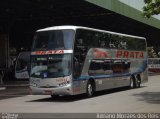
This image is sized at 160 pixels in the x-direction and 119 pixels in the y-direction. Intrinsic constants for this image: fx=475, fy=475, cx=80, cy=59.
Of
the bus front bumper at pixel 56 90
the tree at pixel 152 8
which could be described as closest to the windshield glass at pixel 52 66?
the bus front bumper at pixel 56 90

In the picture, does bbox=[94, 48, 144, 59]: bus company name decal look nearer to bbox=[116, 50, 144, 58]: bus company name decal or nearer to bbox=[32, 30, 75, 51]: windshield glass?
bbox=[116, 50, 144, 58]: bus company name decal

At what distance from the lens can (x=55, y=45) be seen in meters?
21.0

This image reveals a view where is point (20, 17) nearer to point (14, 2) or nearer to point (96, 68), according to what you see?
point (14, 2)

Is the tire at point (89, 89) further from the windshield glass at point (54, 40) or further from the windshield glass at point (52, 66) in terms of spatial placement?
the windshield glass at point (54, 40)

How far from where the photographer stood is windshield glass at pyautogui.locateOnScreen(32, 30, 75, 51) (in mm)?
20875

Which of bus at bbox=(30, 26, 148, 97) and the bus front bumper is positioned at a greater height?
bus at bbox=(30, 26, 148, 97)

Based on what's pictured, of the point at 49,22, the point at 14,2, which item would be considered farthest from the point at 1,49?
the point at 14,2

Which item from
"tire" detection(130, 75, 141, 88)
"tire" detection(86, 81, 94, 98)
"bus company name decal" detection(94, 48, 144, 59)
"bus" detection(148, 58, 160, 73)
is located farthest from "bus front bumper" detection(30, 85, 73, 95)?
"bus" detection(148, 58, 160, 73)

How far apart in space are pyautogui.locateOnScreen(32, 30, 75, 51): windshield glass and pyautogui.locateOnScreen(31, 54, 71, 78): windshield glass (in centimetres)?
49

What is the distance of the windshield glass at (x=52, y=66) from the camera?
20531 mm

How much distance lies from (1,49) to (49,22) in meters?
6.82

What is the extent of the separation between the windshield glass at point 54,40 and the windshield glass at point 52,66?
0.49 meters

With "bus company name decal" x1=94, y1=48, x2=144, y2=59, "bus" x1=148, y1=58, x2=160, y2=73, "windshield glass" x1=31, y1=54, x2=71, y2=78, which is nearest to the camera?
"windshield glass" x1=31, y1=54, x2=71, y2=78

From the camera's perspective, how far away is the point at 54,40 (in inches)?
835
